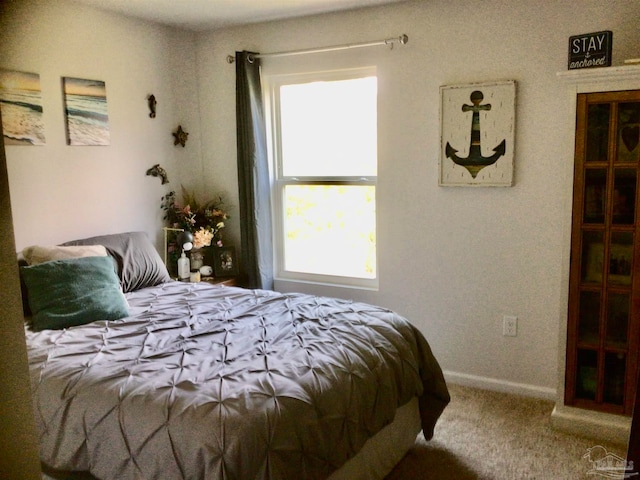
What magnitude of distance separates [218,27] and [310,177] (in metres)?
1.31

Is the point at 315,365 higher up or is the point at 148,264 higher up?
the point at 148,264

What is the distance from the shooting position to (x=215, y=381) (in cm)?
200

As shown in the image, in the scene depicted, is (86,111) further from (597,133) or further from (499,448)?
(499,448)

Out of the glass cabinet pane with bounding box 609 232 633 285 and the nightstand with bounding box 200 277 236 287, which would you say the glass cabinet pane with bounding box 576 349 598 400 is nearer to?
the glass cabinet pane with bounding box 609 232 633 285

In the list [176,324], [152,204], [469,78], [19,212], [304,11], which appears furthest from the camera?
[152,204]

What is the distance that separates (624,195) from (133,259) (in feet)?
9.05

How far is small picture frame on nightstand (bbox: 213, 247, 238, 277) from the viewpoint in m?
4.06

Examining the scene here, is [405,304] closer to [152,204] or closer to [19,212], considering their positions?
[152,204]

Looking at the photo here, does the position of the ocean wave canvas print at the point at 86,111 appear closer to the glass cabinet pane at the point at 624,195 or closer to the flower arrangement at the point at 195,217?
the flower arrangement at the point at 195,217

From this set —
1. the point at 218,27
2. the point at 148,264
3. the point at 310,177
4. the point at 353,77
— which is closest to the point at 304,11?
the point at 353,77

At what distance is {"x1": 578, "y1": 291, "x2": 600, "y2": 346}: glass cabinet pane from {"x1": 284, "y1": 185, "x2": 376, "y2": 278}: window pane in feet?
4.67

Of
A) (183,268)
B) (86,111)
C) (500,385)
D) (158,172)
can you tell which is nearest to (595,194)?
(500,385)

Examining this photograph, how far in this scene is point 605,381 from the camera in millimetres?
2844

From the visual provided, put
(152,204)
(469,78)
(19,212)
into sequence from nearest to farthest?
(19,212), (469,78), (152,204)
